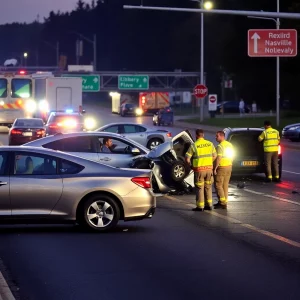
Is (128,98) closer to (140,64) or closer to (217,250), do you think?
(140,64)

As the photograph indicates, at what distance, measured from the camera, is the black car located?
84.4 ft

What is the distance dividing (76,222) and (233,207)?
17.1 ft

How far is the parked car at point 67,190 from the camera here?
14.5 meters

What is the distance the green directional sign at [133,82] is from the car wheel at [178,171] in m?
68.6

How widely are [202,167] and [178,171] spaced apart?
320 centimetres

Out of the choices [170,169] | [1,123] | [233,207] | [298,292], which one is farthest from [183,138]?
[1,123]

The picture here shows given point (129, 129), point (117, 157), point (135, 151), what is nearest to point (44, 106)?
point (129, 129)

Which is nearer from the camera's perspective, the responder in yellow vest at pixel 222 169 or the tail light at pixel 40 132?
the responder in yellow vest at pixel 222 169

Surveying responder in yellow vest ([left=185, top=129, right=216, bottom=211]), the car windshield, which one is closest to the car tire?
responder in yellow vest ([left=185, top=129, right=216, bottom=211])

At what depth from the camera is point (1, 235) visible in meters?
14.8

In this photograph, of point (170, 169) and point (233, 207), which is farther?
point (170, 169)

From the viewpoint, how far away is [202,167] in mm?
18125

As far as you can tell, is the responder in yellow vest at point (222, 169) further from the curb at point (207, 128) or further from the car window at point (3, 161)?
the curb at point (207, 128)

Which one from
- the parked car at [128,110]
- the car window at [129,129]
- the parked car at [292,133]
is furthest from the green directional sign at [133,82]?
the car window at [129,129]
